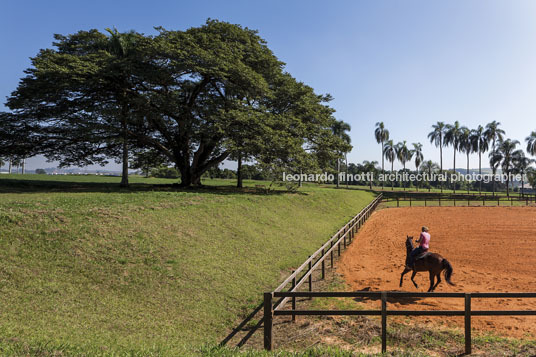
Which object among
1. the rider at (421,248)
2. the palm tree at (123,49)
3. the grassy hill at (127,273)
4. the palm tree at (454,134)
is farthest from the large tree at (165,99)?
the palm tree at (454,134)

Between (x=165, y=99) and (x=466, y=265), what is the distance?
24.5m

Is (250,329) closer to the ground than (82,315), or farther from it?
closer to the ground

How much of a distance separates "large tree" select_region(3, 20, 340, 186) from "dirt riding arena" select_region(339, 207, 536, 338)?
1318 cm

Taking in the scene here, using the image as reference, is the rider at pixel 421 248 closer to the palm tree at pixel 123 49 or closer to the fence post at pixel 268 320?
the fence post at pixel 268 320

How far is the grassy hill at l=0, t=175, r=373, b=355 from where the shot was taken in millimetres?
6199

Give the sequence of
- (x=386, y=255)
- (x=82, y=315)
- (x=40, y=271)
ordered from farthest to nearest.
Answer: (x=386, y=255) < (x=40, y=271) < (x=82, y=315)

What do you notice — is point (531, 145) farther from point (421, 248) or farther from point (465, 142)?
point (421, 248)

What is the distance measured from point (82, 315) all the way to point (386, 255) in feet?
42.3

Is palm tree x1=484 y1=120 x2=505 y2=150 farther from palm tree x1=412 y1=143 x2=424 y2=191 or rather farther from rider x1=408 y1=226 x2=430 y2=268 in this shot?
rider x1=408 y1=226 x2=430 y2=268

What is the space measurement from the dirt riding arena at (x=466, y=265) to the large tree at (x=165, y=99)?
13.2 meters

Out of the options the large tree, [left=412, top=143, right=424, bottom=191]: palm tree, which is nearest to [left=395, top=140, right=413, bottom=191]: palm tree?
[left=412, top=143, right=424, bottom=191]: palm tree

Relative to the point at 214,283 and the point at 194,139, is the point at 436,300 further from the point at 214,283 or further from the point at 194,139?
the point at 194,139

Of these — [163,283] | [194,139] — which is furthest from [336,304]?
[194,139]

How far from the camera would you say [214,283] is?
9781mm
